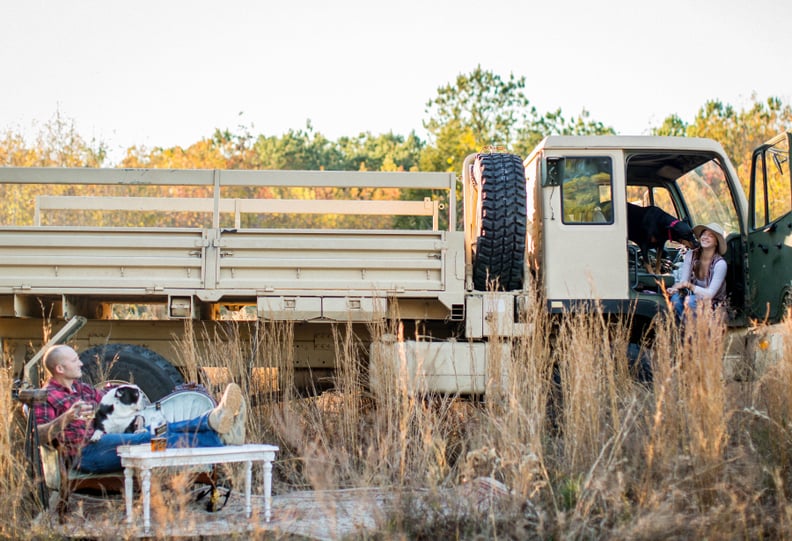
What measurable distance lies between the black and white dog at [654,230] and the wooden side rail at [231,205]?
1760mm

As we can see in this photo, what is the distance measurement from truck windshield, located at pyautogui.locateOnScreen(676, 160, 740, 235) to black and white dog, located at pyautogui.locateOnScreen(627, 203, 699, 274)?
240mm

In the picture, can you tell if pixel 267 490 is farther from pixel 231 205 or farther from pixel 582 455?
pixel 231 205

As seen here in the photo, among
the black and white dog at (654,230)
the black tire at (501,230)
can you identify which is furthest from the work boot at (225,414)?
the black and white dog at (654,230)

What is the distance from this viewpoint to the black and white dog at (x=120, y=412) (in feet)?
17.8

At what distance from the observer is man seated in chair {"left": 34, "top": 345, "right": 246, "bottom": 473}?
16.9ft

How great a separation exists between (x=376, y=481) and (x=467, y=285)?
209 cm

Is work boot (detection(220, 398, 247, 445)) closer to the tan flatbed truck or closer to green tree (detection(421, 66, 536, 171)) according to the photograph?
the tan flatbed truck

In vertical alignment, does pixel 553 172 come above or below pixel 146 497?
above

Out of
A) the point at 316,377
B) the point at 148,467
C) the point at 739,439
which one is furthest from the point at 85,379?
the point at 739,439

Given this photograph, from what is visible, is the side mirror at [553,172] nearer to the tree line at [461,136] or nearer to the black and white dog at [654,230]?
the black and white dog at [654,230]

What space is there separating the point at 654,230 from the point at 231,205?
3.84 meters

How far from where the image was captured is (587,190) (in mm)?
7633

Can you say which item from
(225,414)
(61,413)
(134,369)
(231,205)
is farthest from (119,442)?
(231,205)

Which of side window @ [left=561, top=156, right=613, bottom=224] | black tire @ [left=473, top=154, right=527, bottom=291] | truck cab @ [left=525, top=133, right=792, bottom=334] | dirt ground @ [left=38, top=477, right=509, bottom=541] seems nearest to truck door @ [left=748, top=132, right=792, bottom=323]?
truck cab @ [left=525, top=133, right=792, bottom=334]
